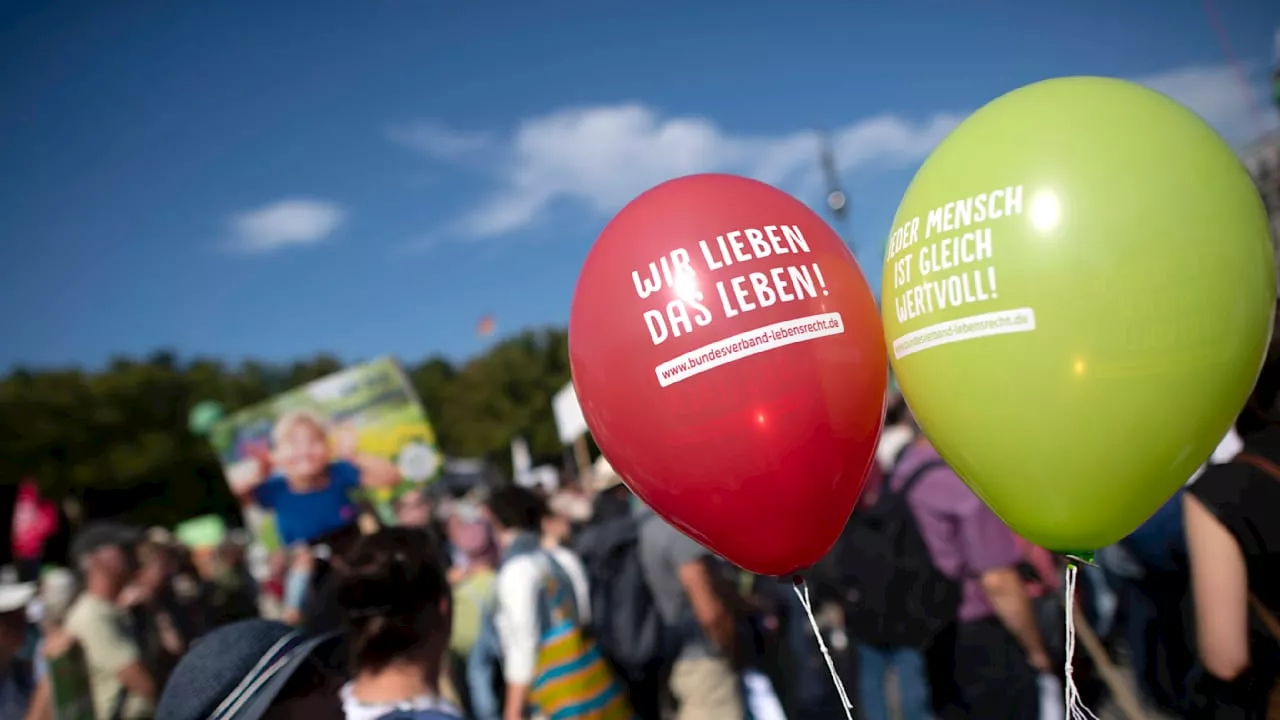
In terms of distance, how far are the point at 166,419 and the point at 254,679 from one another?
160 feet

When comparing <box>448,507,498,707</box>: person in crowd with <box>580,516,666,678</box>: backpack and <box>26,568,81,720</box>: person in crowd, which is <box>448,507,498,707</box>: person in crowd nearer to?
<box>580,516,666,678</box>: backpack


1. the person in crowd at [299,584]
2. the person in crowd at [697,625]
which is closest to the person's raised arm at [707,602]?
the person in crowd at [697,625]

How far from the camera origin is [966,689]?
3625 millimetres

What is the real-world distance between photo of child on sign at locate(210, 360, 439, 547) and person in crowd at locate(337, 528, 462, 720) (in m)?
4.36

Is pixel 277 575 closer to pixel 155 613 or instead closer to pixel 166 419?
pixel 155 613

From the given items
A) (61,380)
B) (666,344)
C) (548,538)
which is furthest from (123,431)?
(666,344)

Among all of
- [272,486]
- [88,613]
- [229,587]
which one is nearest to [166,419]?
[229,587]

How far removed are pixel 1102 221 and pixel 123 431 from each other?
160 ft

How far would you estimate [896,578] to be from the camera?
12.1 ft

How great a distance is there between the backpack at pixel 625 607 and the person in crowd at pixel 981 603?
50.9 inches

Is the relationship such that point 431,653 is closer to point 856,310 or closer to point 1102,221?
point 856,310

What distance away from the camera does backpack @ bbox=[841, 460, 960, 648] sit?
3.66m

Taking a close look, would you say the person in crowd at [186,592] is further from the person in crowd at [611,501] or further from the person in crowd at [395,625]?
the person in crowd at [395,625]

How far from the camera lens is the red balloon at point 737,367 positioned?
1755 mm
